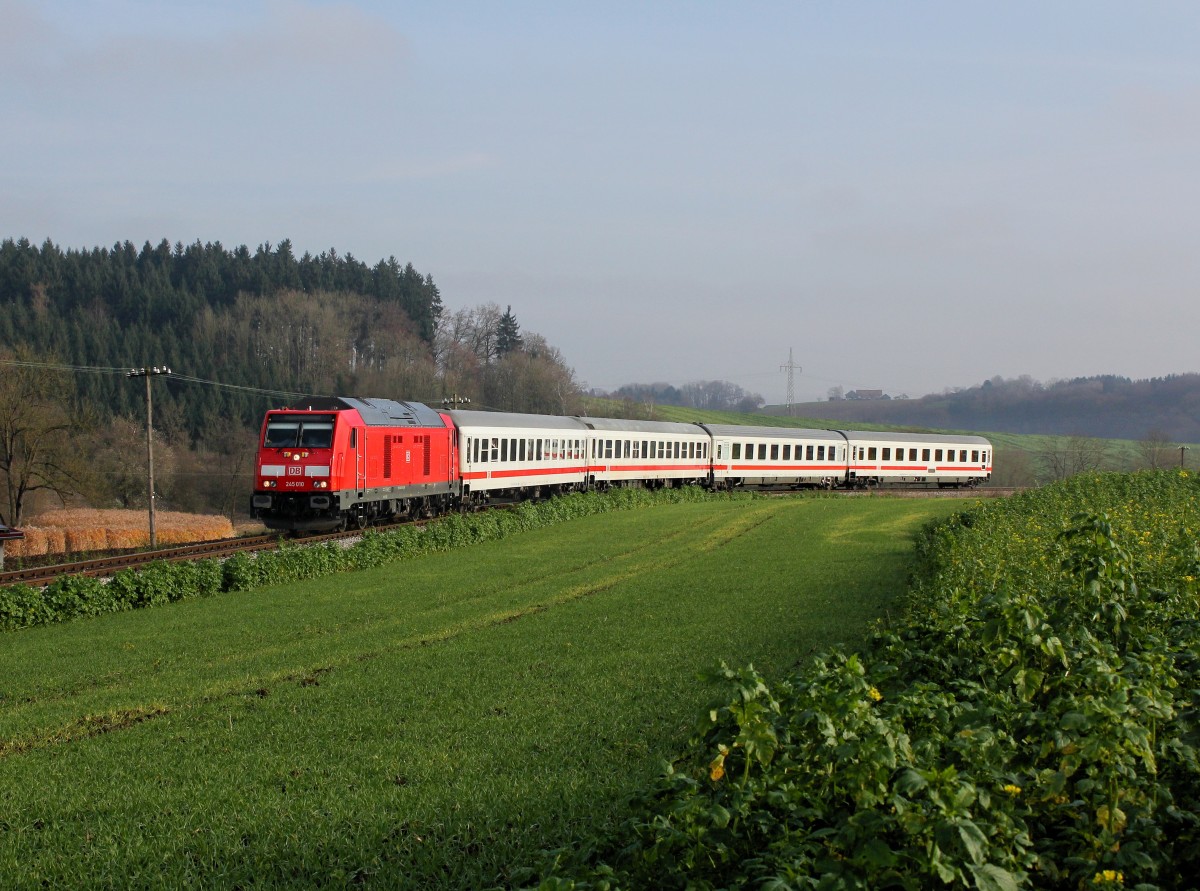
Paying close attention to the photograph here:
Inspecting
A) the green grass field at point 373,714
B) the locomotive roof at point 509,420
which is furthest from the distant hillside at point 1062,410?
the green grass field at point 373,714

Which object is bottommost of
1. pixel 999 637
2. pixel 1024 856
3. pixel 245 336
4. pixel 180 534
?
pixel 180 534

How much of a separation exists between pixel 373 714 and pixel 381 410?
2183cm

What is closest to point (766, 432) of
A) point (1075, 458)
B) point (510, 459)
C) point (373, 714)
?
point (510, 459)

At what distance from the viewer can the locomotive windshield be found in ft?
98.3

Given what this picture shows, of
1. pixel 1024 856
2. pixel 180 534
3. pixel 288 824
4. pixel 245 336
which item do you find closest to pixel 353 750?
pixel 288 824

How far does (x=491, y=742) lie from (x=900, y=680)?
445 cm

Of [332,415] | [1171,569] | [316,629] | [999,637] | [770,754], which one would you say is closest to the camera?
[770,754]

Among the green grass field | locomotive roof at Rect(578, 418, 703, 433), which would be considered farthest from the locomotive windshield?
locomotive roof at Rect(578, 418, 703, 433)

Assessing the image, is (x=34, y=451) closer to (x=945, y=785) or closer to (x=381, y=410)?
(x=381, y=410)

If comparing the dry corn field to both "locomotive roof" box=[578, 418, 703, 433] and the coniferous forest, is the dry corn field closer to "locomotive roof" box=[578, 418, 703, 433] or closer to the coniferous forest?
the coniferous forest

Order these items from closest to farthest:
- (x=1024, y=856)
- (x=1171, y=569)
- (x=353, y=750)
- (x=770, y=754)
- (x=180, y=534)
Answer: (x=1024, y=856)
(x=770, y=754)
(x=353, y=750)
(x=1171, y=569)
(x=180, y=534)

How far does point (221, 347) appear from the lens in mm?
109438

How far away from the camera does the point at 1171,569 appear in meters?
11.6

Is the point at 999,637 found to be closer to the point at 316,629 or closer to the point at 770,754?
the point at 770,754
